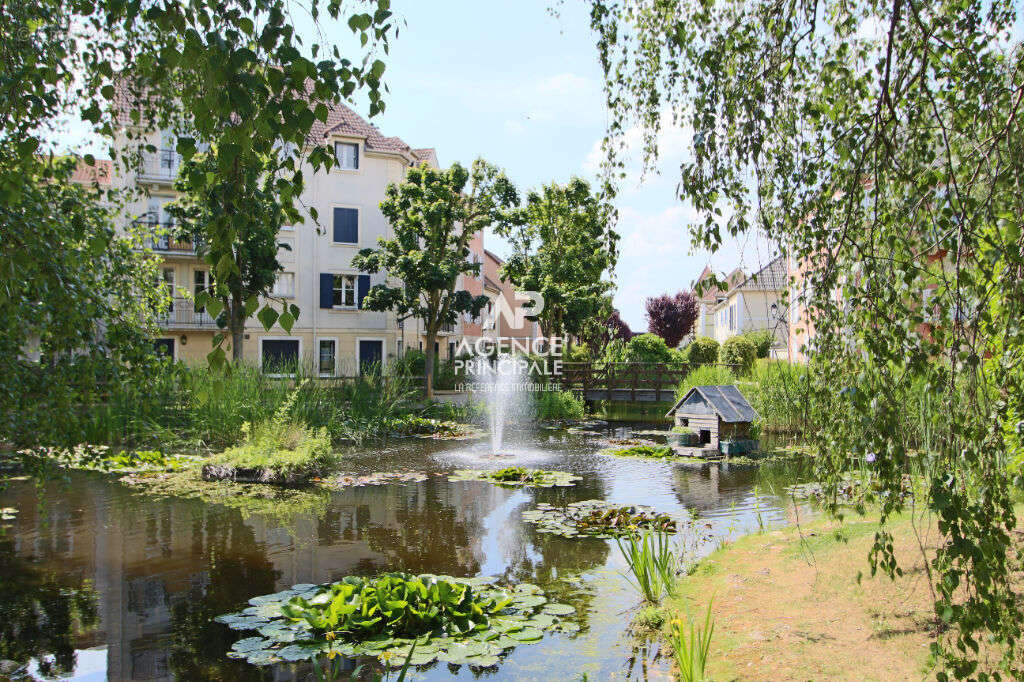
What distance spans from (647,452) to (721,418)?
1796 mm

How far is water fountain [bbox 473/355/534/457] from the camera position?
23.8 meters

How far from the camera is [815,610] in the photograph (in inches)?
221

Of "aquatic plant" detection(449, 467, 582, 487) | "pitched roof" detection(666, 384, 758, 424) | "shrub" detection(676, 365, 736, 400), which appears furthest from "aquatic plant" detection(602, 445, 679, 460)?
"shrub" detection(676, 365, 736, 400)

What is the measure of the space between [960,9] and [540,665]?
4.62 metres

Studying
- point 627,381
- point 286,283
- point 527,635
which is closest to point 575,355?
point 627,381

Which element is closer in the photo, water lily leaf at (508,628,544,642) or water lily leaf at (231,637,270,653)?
water lily leaf at (231,637,270,653)

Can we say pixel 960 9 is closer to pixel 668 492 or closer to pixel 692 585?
pixel 692 585

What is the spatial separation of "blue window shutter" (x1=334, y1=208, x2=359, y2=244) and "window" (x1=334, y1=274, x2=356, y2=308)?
1636 mm

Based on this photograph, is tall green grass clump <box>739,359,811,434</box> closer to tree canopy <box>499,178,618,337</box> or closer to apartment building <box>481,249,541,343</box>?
tree canopy <box>499,178,618,337</box>

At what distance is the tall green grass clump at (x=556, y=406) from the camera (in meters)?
25.0

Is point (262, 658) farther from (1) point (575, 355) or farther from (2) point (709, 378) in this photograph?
(1) point (575, 355)

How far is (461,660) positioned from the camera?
207 inches

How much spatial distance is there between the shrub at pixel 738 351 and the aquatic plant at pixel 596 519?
73.5ft

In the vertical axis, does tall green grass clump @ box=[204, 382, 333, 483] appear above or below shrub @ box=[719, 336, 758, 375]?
below
